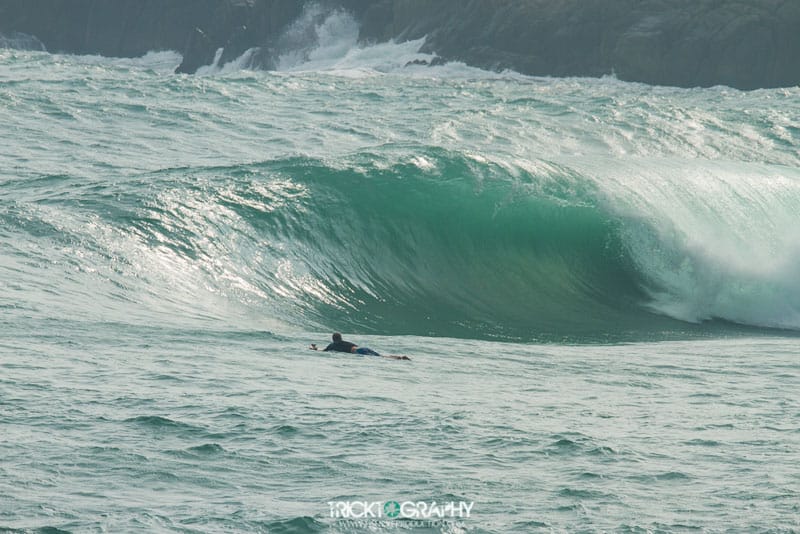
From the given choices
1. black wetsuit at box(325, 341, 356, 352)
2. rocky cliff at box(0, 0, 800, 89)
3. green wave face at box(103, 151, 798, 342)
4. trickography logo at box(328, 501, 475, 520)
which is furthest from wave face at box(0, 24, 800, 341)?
rocky cliff at box(0, 0, 800, 89)

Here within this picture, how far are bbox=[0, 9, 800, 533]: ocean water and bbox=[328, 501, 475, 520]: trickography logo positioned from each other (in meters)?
0.04

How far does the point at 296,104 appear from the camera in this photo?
37.4m

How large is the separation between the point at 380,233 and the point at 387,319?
3443 mm

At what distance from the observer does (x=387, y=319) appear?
59.0 feet

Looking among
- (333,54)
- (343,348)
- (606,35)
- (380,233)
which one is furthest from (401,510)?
(333,54)

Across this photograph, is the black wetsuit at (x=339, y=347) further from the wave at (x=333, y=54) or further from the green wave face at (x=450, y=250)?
the wave at (x=333, y=54)

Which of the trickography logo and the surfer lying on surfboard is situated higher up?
the surfer lying on surfboard

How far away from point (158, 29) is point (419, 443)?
105142 millimetres

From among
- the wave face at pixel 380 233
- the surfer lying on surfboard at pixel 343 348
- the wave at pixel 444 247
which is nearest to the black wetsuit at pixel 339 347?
the surfer lying on surfboard at pixel 343 348

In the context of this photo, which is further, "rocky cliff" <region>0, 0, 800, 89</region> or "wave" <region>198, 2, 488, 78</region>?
"wave" <region>198, 2, 488, 78</region>

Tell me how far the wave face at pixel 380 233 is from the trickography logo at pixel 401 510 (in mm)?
6372

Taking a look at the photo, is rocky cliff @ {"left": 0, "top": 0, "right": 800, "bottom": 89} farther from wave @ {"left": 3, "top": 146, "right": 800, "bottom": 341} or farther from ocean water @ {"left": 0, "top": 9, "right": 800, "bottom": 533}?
wave @ {"left": 3, "top": 146, "right": 800, "bottom": 341}

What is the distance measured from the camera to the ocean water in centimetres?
927

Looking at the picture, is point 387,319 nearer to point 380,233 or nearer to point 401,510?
point 380,233
